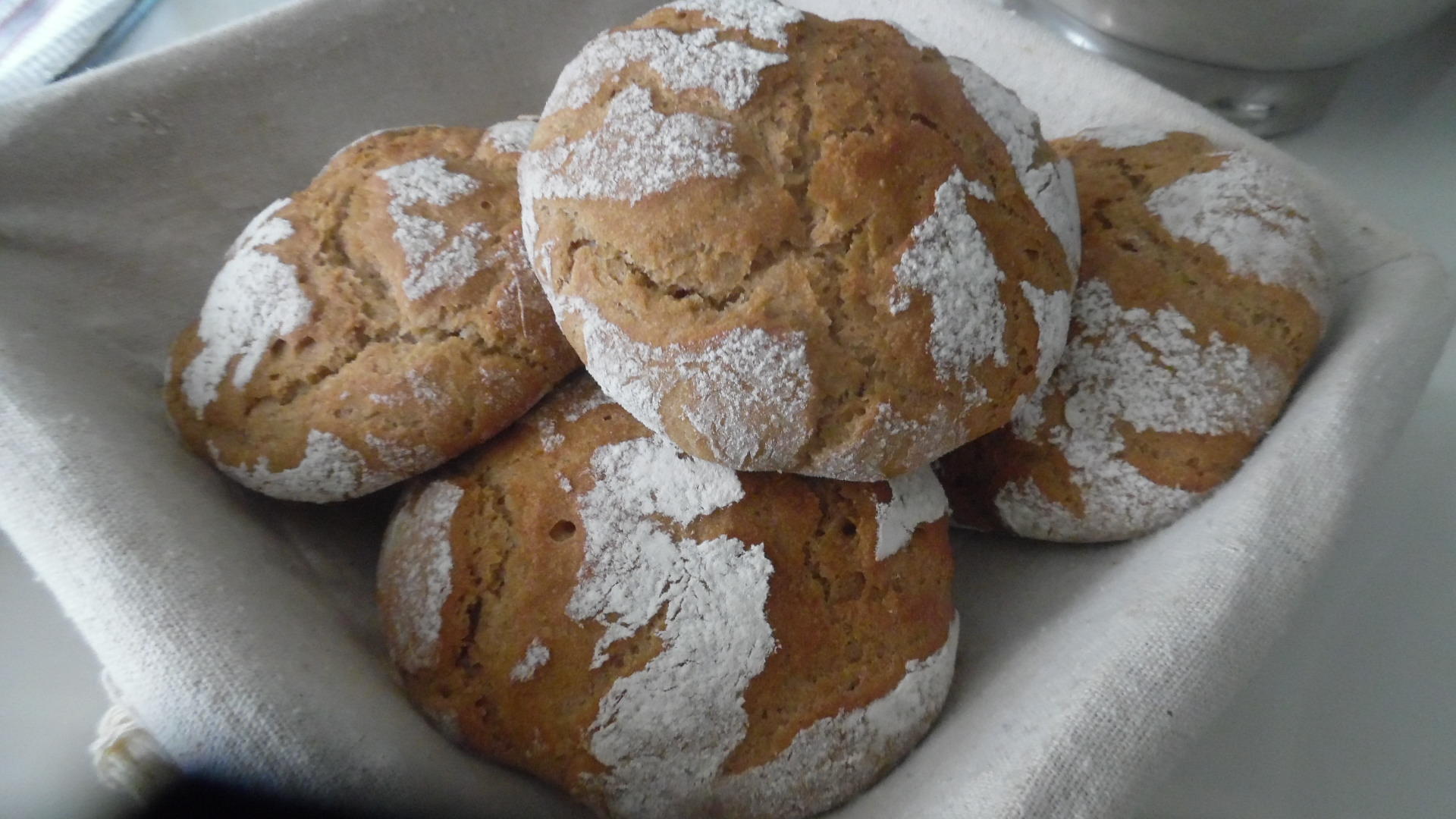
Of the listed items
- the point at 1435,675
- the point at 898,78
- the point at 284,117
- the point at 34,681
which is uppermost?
the point at 284,117

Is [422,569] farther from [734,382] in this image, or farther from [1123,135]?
[1123,135]

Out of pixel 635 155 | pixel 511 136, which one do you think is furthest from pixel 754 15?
pixel 511 136

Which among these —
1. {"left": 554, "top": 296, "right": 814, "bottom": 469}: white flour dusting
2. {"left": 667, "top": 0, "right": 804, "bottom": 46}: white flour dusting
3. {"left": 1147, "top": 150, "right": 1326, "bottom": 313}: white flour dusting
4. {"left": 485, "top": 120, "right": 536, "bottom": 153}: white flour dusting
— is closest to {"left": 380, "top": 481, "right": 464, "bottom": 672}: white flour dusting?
{"left": 554, "top": 296, "right": 814, "bottom": 469}: white flour dusting

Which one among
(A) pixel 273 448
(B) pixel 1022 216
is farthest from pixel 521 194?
(B) pixel 1022 216

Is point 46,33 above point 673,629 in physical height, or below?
above

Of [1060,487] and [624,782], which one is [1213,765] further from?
[624,782]

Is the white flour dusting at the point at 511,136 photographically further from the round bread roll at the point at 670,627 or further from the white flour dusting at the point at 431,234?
the round bread roll at the point at 670,627
